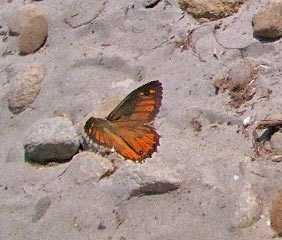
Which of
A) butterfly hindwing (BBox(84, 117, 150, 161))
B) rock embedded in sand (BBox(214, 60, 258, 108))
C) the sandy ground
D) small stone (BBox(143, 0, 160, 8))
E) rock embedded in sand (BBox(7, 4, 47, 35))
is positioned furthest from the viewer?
rock embedded in sand (BBox(7, 4, 47, 35))

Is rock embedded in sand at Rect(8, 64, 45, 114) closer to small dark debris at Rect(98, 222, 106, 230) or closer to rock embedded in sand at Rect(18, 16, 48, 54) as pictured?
rock embedded in sand at Rect(18, 16, 48, 54)

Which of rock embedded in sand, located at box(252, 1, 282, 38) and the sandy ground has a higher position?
rock embedded in sand, located at box(252, 1, 282, 38)

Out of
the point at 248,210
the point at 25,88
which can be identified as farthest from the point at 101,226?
the point at 25,88

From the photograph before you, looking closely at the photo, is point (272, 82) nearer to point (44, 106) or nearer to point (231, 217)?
point (231, 217)

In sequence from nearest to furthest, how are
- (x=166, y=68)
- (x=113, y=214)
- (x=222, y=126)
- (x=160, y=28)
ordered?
(x=113, y=214) → (x=222, y=126) → (x=166, y=68) → (x=160, y=28)

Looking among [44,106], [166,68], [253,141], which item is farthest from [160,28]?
[253,141]

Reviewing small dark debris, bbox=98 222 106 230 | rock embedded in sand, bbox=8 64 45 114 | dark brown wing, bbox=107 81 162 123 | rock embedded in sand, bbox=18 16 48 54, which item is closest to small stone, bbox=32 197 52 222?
small dark debris, bbox=98 222 106 230
